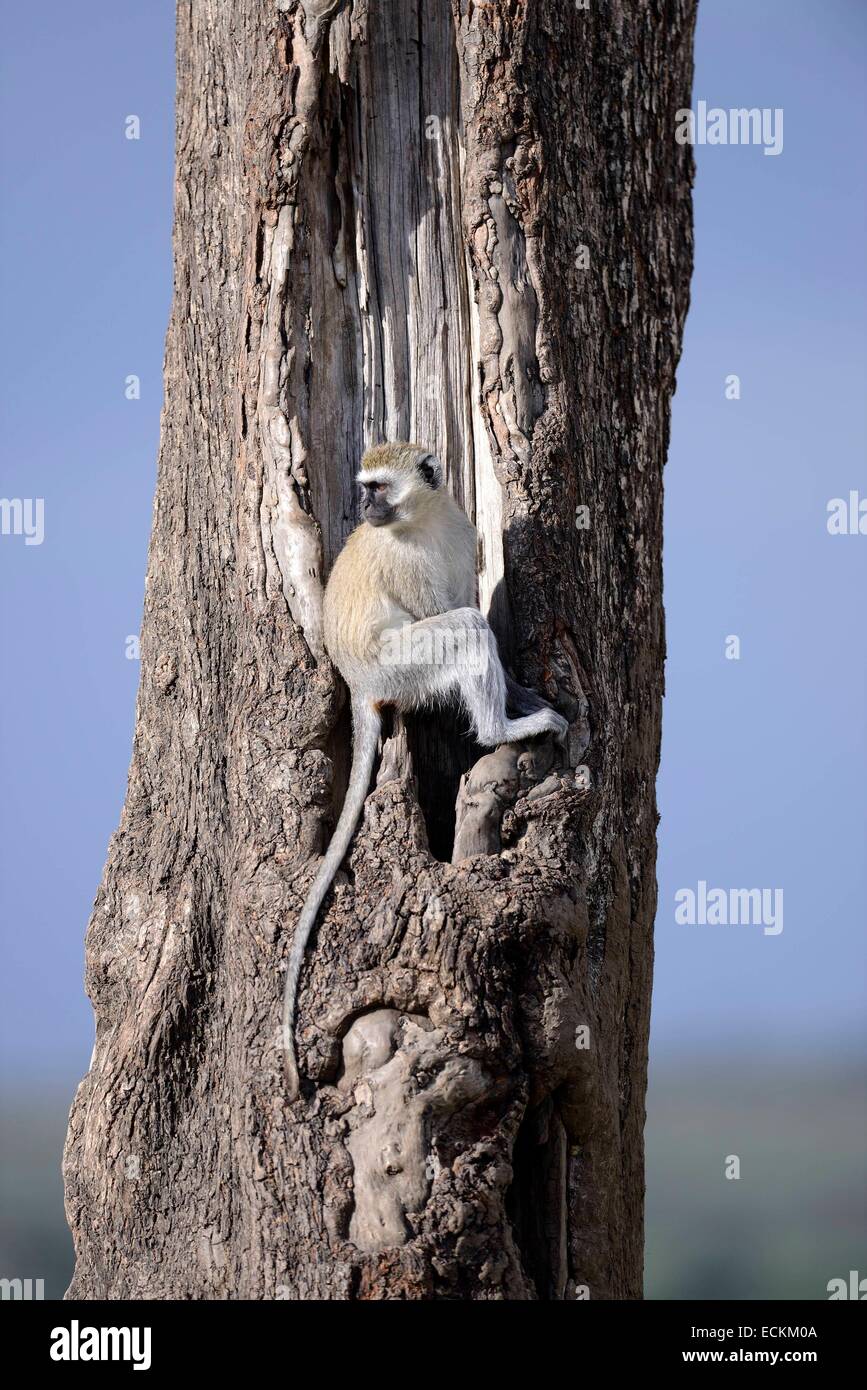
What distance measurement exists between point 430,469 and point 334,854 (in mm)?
1594

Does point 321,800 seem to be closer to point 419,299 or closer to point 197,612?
point 197,612

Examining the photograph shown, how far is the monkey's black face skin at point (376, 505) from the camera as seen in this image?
5.10m

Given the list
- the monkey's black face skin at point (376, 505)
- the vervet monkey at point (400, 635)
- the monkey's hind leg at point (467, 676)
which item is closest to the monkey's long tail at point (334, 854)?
the vervet monkey at point (400, 635)

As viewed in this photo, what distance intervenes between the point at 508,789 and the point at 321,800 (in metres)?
0.70

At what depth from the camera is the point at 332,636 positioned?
5.12 metres

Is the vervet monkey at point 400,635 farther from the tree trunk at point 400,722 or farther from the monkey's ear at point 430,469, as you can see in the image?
the tree trunk at point 400,722

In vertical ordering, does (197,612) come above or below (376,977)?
above

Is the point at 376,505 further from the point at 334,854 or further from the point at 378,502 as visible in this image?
the point at 334,854

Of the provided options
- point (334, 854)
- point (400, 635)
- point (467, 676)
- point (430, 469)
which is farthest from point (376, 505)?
point (334, 854)

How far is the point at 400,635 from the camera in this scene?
521cm

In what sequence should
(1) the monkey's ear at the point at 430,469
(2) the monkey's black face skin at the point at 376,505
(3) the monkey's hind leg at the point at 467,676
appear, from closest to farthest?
1. (3) the monkey's hind leg at the point at 467,676
2. (2) the monkey's black face skin at the point at 376,505
3. (1) the monkey's ear at the point at 430,469

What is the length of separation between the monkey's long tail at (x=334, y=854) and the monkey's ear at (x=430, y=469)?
0.92m

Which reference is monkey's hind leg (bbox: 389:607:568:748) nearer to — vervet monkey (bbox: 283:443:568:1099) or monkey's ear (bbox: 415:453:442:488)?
vervet monkey (bbox: 283:443:568:1099)
